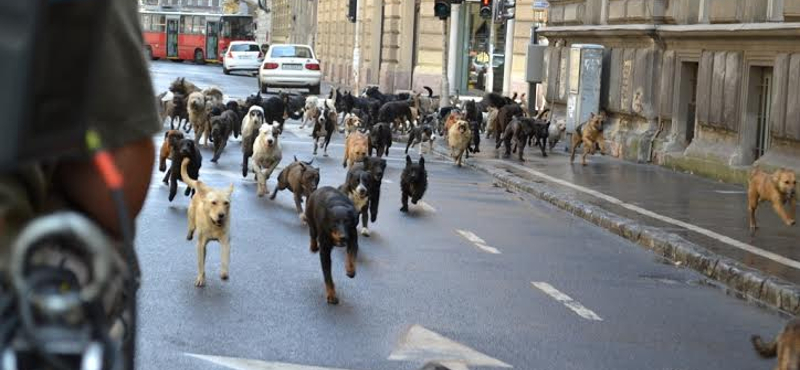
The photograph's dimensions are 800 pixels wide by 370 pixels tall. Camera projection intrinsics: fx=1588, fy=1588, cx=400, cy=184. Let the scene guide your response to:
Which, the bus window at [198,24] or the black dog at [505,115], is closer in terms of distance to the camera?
the black dog at [505,115]

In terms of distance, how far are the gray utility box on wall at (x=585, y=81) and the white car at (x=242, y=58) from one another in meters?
43.3

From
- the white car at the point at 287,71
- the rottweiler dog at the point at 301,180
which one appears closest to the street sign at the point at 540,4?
the rottweiler dog at the point at 301,180

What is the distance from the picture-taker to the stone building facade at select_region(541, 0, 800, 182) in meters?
19.8

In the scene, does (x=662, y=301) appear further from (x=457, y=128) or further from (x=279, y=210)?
(x=457, y=128)

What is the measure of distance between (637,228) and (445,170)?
888cm

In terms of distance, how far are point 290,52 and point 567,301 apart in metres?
42.5

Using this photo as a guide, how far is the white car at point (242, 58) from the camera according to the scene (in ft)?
232

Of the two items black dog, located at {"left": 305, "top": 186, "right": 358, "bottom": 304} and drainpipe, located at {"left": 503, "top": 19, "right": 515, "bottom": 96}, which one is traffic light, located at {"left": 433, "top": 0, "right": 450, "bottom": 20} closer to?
drainpipe, located at {"left": 503, "top": 19, "right": 515, "bottom": 96}

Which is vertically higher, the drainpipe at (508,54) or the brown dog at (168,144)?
the drainpipe at (508,54)

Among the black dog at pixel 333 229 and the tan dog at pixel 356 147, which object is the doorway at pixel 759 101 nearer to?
the tan dog at pixel 356 147

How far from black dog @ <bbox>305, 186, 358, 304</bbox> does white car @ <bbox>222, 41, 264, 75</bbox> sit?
60.4 m

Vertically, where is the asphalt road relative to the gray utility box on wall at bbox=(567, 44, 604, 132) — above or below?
below

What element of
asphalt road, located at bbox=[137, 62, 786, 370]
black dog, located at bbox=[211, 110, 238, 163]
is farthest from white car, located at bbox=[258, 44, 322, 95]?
asphalt road, located at bbox=[137, 62, 786, 370]

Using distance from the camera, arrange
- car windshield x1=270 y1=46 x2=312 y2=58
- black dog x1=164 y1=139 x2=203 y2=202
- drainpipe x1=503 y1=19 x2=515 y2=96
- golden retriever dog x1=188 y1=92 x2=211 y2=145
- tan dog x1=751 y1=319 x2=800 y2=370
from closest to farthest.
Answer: tan dog x1=751 y1=319 x2=800 y2=370 → black dog x1=164 y1=139 x2=203 y2=202 → golden retriever dog x1=188 y1=92 x2=211 y2=145 → drainpipe x1=503 y1=19 x2=515 y2=96 → car windshield x1=270 y1=46 x2=312 y2=58
